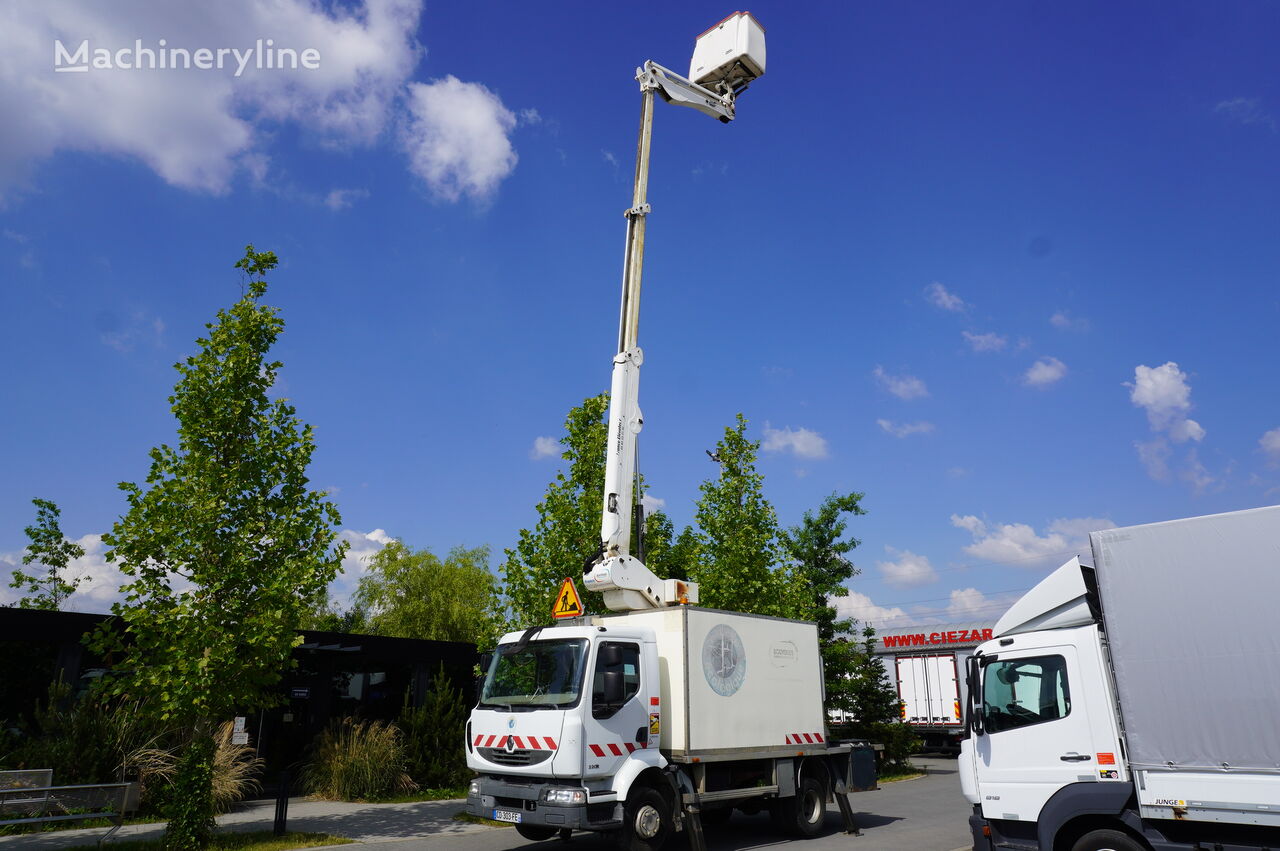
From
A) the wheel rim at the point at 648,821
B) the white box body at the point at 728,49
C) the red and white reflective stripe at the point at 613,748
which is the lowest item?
the wheel rim at the point at 648,821

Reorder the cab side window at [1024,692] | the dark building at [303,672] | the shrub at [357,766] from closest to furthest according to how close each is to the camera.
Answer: the cab side window at [1024,692] → the dark building at [303,672] → the shrub at [357,766]

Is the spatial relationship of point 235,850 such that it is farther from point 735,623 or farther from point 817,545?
point 817,545

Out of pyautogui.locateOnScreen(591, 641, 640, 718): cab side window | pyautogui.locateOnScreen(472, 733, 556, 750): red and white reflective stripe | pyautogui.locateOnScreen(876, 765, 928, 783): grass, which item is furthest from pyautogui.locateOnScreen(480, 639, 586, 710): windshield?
pyautogui.locateOnScreen(876, 765, 928, 783): grass

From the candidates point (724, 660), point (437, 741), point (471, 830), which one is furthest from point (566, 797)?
point (437, 741)

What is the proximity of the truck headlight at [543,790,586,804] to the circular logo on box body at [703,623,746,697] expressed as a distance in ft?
8.20

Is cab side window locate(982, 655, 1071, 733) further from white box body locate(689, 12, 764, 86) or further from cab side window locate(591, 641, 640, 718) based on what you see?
white box body locate(689, 12, 764, 86)

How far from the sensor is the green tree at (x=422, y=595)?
32031mm

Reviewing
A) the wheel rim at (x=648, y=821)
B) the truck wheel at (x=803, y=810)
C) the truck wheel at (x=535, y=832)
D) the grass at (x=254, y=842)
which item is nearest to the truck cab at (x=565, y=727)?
the wheel rim at (x=648, y=821)

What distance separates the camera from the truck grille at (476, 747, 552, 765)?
9594 millimetres

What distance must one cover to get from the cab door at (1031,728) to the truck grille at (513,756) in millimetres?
4839

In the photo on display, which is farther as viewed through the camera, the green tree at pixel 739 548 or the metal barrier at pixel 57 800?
the green tree at pixel 739 548

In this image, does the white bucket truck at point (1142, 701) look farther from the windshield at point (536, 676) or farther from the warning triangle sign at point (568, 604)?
the warning triangle sign at point (568, 604)

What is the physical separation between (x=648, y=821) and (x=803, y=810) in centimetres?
358

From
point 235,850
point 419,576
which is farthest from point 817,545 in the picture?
point 235,850
